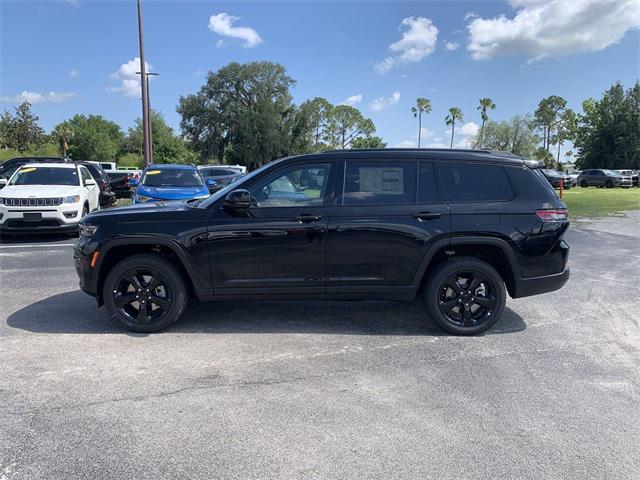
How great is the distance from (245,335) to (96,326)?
1605mm

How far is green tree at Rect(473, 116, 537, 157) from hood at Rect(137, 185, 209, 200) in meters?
79.3

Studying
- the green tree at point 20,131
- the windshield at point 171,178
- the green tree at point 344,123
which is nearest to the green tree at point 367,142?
the green tree at point 344,123

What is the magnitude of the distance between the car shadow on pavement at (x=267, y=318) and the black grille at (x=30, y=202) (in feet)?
16.0

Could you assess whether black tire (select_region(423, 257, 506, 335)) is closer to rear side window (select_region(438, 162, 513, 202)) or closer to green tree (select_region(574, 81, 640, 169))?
rear side window (select_region(438, 162, 513, 202))

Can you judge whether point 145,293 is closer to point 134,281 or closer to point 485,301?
point 134,281

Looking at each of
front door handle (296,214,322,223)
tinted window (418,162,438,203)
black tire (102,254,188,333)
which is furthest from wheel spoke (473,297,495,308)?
black tire (102,254,188,333)

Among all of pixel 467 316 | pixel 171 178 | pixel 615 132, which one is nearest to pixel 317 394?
pixel 467 316

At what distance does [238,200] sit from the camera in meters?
4.46

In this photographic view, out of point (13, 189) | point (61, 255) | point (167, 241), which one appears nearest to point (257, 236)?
point (167, 241)

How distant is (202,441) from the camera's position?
289cm

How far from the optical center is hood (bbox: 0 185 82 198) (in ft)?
31.9

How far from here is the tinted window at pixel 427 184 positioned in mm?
4660

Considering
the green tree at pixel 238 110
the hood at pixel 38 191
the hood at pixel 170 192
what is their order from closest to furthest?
the hood at pixel 38 191 < the hood at pixel 170 192 < the green tree at pixel 238 110

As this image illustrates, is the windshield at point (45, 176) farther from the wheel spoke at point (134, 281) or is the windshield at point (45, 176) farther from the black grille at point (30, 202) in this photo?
the wheel spoke at point (134, 281)
